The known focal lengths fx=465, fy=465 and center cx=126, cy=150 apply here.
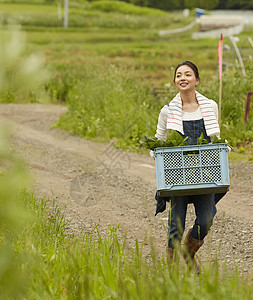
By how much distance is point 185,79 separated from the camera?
320 cm

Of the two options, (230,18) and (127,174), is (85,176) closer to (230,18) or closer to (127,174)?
(127,174)

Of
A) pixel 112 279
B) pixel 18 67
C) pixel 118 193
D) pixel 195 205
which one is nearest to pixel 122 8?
pixel 118 193

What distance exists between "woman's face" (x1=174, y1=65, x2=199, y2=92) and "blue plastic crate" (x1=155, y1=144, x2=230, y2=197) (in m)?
0.50

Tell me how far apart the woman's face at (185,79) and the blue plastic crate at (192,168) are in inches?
19.5

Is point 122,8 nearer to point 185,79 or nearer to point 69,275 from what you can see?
point 185,79

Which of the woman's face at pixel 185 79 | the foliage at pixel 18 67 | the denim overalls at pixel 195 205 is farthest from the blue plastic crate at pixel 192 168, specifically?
the foliage at pixel 18 67

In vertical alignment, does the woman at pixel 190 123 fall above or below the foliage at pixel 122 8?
below

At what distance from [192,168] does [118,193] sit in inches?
123

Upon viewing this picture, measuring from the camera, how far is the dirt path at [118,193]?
432 cm

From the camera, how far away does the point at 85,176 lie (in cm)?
679

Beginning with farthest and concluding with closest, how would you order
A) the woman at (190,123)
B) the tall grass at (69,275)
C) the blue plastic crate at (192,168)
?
1. the woman at (190,123)
2. the blue plastic crate at (192,168)
3. the tall grass at (69,275)

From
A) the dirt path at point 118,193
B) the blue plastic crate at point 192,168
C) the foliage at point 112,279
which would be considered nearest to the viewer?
the foliage at point 112,279

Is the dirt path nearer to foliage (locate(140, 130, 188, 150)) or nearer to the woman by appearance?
the woman

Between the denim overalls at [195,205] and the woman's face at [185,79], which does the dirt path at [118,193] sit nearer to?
the denim overalls at [195,205]
